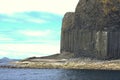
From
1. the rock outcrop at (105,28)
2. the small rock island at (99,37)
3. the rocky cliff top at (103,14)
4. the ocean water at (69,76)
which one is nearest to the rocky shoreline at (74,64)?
the small rock island at (99,37)

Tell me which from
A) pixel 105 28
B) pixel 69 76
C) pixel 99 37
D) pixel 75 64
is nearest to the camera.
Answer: pixel 69 76

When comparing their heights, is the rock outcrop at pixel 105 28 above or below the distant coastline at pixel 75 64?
above

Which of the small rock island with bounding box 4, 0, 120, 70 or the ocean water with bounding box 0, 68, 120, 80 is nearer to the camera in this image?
the ocean water with bounding box 0, 68, 120, 80

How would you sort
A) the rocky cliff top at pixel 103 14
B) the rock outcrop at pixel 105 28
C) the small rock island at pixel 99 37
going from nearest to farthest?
the small rock island at pixel 99 37 → the rock outcrop at pixel 105 28 → the rocky cliff top at pixel 103 14

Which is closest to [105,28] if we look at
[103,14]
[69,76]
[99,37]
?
[99,37]

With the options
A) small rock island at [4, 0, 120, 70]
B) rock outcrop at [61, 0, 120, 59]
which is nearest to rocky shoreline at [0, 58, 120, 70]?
small rock island at [4, 0, 120, 70]

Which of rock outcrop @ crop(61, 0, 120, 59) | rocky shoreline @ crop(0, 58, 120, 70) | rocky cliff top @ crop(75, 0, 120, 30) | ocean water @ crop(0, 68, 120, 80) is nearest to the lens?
ocean water @ crop(0, 68, 120, 80)

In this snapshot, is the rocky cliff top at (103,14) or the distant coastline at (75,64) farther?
the rocky cliff top at (103,14)

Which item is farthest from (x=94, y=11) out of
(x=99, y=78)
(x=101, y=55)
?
(x=99, y=78)

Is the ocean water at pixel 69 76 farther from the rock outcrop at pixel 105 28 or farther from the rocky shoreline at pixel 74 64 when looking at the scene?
the rock outcrop at pixel 105 28

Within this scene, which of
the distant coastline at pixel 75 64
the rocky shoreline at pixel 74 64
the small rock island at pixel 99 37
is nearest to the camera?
the rocky shoreline at pixel 74 64

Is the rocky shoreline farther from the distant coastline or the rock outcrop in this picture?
the rock outcrop

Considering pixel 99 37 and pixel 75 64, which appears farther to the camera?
pixel 99 37

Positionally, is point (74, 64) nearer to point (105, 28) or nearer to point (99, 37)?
point (99, 37)
